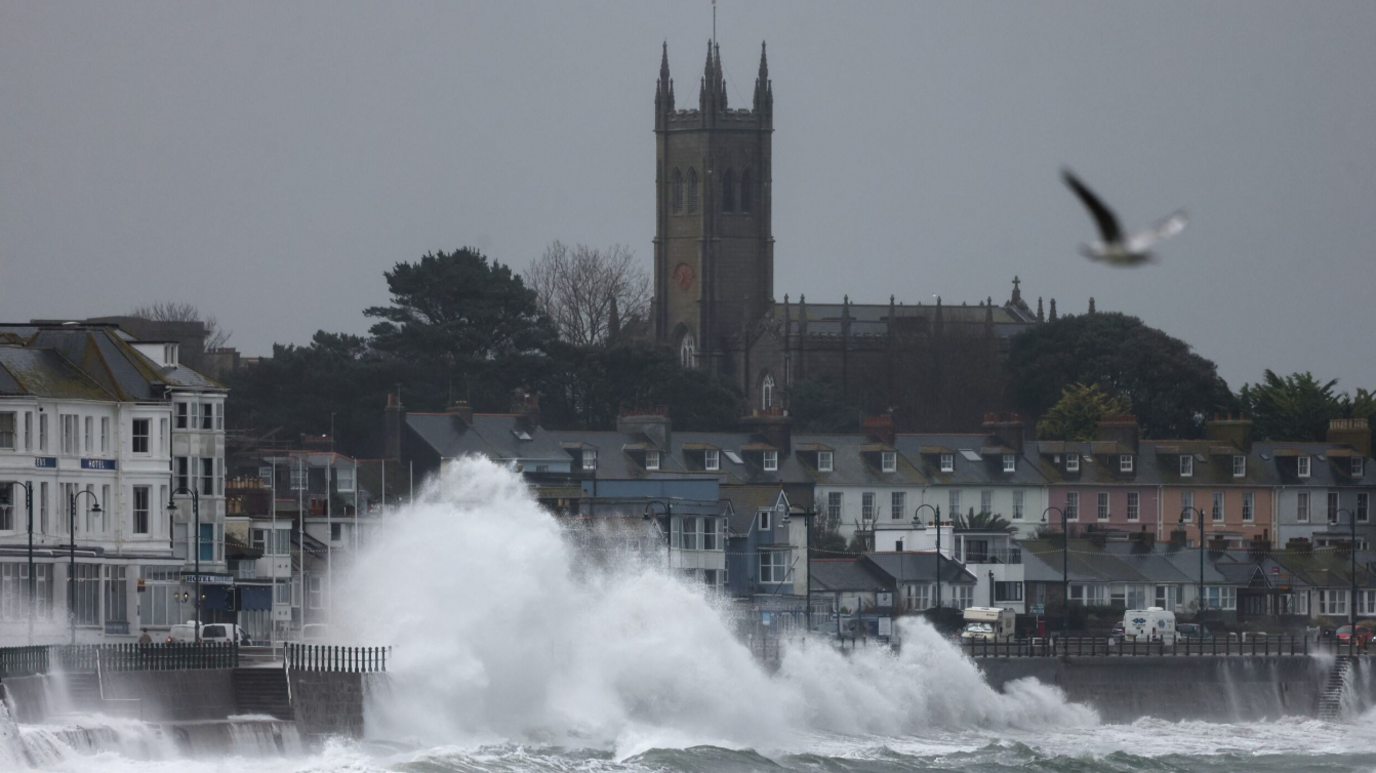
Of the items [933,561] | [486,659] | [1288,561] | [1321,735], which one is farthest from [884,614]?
[486,659]

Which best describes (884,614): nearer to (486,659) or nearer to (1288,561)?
(1288,561)

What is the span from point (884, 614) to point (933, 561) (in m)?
6.03

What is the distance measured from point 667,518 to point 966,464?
94.1 feet

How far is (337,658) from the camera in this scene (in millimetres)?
46781

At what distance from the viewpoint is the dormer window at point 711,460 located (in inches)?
3600

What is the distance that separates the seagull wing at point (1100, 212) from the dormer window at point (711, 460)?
7712 centimetres

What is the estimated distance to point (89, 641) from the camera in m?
53.0

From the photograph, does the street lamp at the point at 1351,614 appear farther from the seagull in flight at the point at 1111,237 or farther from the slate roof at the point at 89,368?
the seagull in flight at the point at 1111,237

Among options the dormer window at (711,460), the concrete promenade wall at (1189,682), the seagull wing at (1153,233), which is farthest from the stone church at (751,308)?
the seagull wing at (1153,233)

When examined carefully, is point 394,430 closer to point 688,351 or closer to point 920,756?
point 920,756

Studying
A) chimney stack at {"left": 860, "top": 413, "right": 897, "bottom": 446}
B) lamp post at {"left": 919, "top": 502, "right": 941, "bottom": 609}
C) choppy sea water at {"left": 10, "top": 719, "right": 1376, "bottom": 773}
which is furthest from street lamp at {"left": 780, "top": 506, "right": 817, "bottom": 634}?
chimney stack at {"left": 860, "top": 413, "right": 897, "bottom": 446}

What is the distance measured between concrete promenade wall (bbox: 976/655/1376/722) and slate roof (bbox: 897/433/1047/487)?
25.0m

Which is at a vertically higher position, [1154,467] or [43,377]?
[43,377]

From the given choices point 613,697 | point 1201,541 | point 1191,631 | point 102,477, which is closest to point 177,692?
point 613,697
